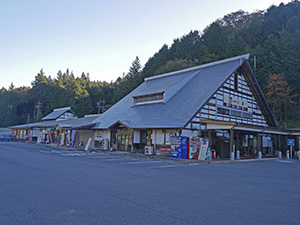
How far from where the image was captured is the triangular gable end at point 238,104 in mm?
19359

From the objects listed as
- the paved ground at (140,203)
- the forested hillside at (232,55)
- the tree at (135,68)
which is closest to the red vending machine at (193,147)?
the paved ground at (140,203)

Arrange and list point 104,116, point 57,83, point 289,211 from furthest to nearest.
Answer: point 57,83 → point 104,116 → point 289,211

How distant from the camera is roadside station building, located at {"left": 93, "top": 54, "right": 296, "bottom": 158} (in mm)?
17828

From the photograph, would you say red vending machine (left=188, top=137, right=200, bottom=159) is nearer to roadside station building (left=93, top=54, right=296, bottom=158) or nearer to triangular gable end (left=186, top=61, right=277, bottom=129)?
roadside station building (left=93, top=54, right=296, bottom=158)

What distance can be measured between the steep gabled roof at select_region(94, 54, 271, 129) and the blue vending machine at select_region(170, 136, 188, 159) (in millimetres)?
935

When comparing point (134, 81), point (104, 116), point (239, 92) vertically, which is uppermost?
point (134, 81)

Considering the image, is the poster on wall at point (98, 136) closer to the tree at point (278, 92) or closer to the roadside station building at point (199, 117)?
the roadside station building at point (199, 117)

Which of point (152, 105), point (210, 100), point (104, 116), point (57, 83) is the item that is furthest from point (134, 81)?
point (57, 83)

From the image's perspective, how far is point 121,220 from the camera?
3.64m

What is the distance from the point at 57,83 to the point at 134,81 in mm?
33926

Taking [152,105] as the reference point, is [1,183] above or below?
below

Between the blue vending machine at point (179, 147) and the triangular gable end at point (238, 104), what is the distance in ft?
5.72

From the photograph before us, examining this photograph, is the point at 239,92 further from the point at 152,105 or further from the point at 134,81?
the point at 134,81

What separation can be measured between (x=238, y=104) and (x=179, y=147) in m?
9.78
